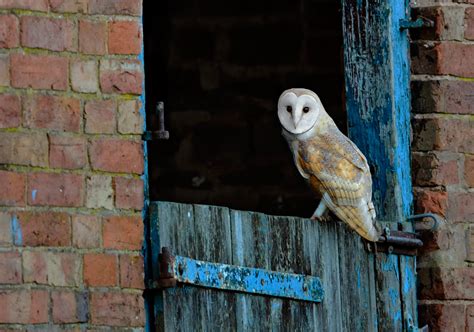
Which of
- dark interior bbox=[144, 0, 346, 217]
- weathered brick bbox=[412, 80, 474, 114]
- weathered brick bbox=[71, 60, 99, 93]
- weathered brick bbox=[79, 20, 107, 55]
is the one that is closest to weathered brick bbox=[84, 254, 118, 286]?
weathered brick bbox=[71, 60, 99, 93]

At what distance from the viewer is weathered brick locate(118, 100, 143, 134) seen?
5270mm

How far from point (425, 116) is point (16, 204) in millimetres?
1578

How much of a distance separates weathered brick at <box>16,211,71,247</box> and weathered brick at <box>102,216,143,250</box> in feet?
0.39

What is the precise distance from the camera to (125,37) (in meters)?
5.30

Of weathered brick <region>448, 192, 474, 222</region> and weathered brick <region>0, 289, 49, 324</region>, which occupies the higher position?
weathered brick <region>448, 192, 474, 222</region>

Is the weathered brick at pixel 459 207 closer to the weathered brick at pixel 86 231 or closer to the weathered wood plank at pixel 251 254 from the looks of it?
the weathered wood plank at pixel 251 254

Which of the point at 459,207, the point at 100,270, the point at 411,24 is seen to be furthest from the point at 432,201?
the point at 100,270

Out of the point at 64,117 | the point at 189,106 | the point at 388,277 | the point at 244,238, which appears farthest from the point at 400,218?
the point at 189,106

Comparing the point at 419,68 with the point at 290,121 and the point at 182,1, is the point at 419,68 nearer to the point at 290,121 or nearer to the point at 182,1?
the point at 290,121

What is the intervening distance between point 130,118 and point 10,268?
58 centimetres

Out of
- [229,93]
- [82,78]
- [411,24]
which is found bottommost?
[82,78]

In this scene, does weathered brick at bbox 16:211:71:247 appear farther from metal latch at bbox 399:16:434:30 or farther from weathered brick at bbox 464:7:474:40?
weathered brick at bbox 464:7:474:40

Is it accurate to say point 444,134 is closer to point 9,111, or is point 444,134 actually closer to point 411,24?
point 411,24

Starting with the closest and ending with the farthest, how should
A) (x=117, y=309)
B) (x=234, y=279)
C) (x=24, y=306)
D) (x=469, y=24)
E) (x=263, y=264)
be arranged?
(x=24, y=306), (x=117, y=309), (x=234, y=279), (x=263, y=264), (x=469, y=24)
